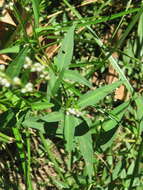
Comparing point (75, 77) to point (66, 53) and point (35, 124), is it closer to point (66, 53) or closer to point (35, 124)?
point (66, 53)

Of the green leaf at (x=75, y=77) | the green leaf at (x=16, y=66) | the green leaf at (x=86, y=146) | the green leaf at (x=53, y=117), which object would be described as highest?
the green leaf at (x=16, y=66)

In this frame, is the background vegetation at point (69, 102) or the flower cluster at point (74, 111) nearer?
the flower cluster at point (74, 111)

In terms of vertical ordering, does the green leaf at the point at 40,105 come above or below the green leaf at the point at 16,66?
below

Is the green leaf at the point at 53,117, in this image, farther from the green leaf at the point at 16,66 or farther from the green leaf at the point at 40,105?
the green leaf at the point at 16,66

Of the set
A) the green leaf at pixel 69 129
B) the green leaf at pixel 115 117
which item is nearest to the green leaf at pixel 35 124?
the green leaf at pixel 69 129

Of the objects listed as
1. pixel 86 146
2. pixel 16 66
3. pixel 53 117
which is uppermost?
pixel 16 66

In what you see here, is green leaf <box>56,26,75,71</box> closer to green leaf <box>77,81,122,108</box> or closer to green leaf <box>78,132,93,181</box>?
green leaf <box>77,81,122,108</box>

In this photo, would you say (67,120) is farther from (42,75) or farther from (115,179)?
(115,179)

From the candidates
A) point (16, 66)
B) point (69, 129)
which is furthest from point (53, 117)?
point (16, 66)

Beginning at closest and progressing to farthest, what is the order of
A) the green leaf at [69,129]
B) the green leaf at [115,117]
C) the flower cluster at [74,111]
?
the flower cluster at [74,111], the green leaf at [69,129], the green leaf at [115,117]
